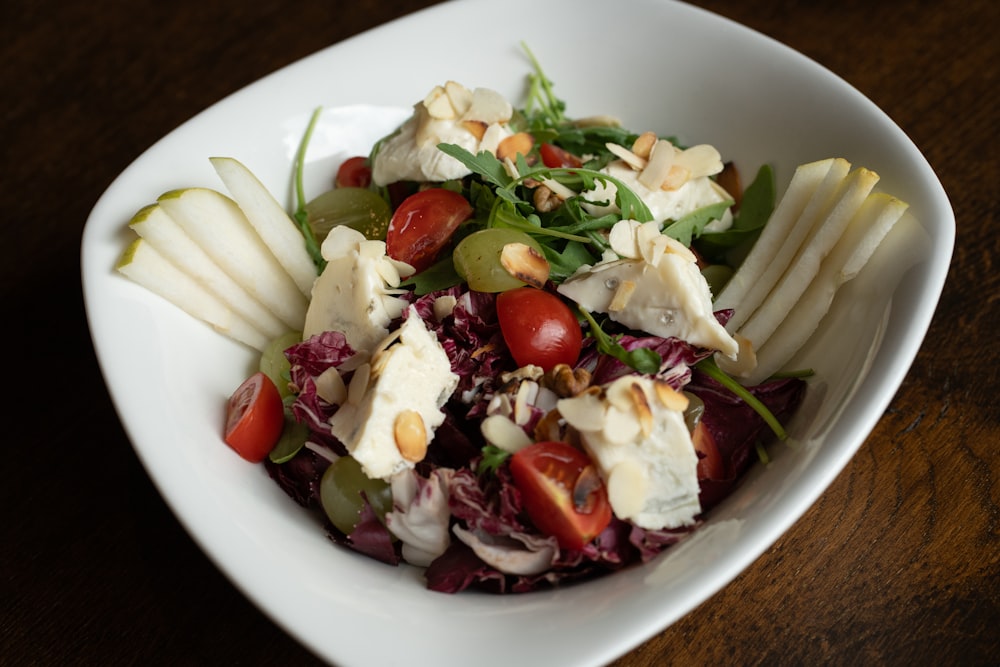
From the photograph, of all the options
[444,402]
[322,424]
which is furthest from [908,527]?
[322,424]

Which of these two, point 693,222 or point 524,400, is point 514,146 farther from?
point 524,400

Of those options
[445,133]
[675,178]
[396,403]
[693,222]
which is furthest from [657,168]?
[396,403]

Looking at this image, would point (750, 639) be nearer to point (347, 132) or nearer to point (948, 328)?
point (948, 328)

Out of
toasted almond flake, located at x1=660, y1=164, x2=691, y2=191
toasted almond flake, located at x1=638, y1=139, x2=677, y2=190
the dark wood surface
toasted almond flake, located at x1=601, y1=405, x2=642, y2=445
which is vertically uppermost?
toasted almond flake, located at x1=638, y1=139, x2=677, y2=190

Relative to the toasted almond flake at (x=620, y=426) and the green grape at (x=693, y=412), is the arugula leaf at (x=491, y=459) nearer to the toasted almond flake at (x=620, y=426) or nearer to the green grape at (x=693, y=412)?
the toasted almond flake at (x=620, y=426)

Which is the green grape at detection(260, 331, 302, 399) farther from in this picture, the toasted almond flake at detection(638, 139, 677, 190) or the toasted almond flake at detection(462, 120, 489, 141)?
the toasted almond flake at detection(638, 139, 677, 190)

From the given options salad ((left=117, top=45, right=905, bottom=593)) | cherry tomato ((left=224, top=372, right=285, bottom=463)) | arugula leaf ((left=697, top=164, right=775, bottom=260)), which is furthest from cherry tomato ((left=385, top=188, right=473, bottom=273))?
arugula leaf ((left=697, top=164, right=775, bottom=260))
